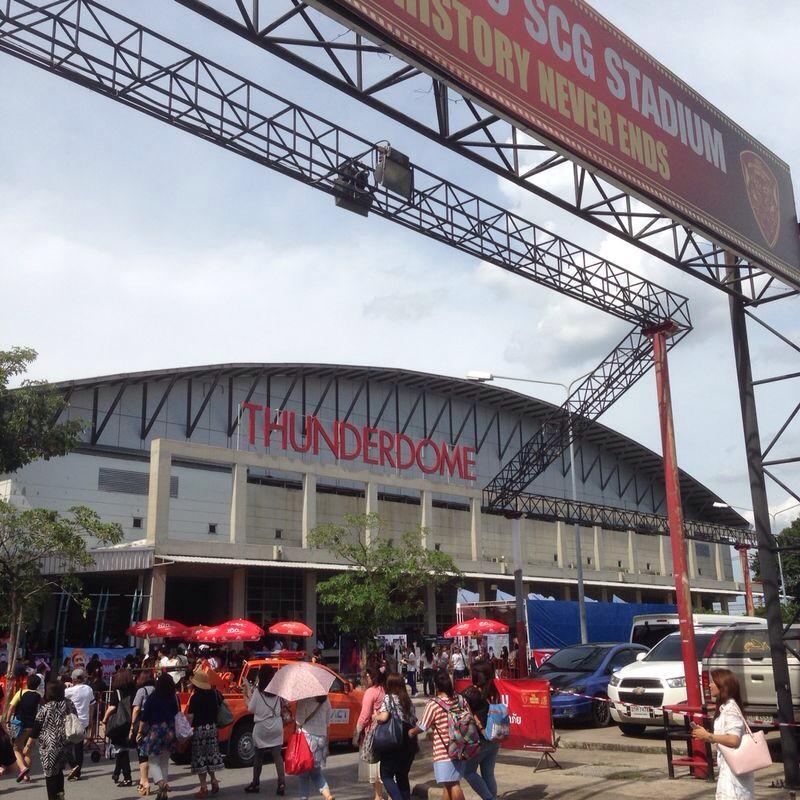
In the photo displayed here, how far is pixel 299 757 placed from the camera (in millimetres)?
10117

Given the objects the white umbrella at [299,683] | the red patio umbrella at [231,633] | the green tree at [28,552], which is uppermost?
the green tree at [28,552]

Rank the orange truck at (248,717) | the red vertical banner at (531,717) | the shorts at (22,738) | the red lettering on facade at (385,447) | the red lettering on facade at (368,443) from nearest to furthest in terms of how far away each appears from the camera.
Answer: the red vertical banner at (531,717) → the shorts at (22,738) → the orange truck at (248,717) → the red lettering on facade at (368,443) → the red lettering on facade at (385,447)

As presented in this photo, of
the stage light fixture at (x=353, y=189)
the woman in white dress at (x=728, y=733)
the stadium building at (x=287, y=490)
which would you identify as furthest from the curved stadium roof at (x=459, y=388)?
the woman in white dress at (x=728, y=733)

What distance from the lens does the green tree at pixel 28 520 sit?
18.0 m

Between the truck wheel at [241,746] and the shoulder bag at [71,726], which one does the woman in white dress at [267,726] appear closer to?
the shoulder bag at [71,726]

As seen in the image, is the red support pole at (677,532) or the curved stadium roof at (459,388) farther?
the curved stadium roof at (459,388)

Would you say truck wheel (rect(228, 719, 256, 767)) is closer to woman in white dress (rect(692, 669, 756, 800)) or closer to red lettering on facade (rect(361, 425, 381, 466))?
woman in white dress (rect(692, 669, 756, 800))

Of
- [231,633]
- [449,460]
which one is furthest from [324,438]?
[231,633]

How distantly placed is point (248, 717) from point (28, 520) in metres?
7.47

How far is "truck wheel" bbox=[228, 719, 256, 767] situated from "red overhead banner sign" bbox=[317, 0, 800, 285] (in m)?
10.5

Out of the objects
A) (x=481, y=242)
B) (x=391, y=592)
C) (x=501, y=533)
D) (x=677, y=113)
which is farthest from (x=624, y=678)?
(x=501, y=533)

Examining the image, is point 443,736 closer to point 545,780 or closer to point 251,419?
point 545,780

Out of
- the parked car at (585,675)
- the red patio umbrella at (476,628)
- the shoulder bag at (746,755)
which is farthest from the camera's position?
the red patio umbrella at (476,628)

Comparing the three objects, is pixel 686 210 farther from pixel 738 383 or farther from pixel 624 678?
pixel 624 678
